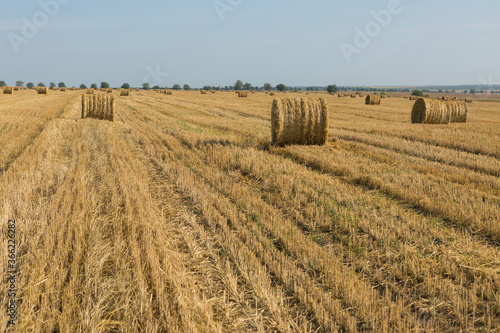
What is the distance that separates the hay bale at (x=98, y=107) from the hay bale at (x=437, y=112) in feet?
53.7

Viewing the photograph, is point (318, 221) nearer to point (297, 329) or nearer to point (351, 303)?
point (351, 303)

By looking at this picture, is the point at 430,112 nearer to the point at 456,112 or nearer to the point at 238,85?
the point at 456,112

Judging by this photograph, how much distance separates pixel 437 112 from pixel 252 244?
18.5 meters

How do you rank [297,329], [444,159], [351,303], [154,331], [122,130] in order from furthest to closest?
1. [122,130]
2. [444,159]
3. [351,303]
4. [297,329]
5. [154,331]

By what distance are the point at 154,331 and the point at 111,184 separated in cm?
440

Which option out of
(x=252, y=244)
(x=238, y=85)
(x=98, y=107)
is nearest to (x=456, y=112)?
(x=98, y=107)

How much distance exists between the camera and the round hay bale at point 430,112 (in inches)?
750

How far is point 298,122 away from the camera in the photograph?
11.0 meters

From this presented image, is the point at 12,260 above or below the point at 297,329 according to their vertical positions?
above

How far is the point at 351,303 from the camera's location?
130 inches

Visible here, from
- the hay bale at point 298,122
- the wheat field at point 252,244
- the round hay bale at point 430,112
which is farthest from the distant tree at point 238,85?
the wheat field at point 252,244

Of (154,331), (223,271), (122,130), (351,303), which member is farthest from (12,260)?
(122,130)

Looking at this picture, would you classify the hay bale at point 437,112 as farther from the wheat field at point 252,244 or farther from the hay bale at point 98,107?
the hay bale at point 98,107

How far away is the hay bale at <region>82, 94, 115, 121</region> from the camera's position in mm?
17219
